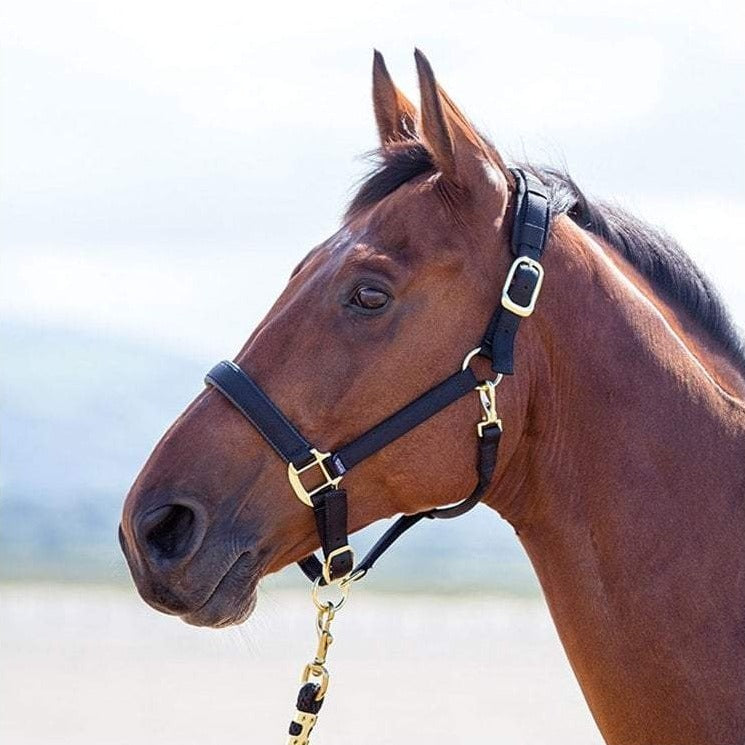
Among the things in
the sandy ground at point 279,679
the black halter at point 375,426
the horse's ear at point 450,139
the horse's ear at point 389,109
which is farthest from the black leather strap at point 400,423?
the sandy ground at point 279,679

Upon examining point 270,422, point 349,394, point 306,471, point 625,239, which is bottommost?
point 306,471

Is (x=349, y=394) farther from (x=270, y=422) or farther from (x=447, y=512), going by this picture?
(x=447, y=512)

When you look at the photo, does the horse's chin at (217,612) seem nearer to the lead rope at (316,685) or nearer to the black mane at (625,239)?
the lead rope at (316,685)

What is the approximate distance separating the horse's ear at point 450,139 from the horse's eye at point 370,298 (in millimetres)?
428

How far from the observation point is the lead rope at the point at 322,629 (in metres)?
4.12

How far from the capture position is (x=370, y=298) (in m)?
4.11

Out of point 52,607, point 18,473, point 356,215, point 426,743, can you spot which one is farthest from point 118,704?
point 18,473

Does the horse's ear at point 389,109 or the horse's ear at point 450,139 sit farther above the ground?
the horse's ear at point 389,109

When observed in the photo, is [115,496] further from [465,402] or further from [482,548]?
[465,402]

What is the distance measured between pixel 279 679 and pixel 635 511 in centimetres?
1385

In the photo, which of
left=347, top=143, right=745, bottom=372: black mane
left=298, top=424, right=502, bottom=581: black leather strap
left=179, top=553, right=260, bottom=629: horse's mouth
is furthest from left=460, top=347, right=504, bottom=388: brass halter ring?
left=179, top=553, right=260, bottom=629: horse's mouth

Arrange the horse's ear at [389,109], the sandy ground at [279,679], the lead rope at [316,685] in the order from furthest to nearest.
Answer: the sandy ground at [279,679]
the horse's ear at [389,109]
the lead rope at [316,685]

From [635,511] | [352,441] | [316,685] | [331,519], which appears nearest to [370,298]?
[352,441]

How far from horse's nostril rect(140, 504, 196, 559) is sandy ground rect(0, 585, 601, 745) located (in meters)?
5.48
